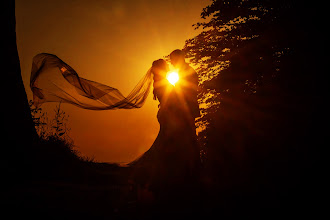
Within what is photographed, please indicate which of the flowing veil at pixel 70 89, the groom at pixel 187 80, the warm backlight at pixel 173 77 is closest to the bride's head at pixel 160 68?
the warm backlight at pixel 173 77

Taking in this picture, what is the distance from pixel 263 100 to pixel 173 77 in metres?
5.54

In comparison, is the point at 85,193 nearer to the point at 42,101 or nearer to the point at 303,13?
the point at 42,101

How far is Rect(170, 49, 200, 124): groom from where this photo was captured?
4.83 metres

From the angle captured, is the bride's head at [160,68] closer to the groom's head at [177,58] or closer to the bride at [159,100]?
the bride at [159,100]

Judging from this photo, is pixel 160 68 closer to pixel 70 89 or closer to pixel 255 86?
pixel 70 89

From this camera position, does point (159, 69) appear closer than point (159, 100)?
No

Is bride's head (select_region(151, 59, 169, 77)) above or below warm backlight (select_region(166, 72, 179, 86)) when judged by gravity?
above

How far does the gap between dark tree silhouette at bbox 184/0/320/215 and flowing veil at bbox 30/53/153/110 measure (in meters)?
4.22

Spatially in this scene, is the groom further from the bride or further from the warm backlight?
the warm backlight

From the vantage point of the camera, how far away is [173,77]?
5031 mm

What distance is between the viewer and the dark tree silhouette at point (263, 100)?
282 inches

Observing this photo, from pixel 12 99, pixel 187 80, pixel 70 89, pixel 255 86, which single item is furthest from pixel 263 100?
pixel 12 99

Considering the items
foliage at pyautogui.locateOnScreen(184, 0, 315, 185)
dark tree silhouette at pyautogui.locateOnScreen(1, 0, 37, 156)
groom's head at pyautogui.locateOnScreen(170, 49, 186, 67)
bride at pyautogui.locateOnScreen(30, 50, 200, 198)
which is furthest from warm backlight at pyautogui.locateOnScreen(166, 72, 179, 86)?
foliage at pyautogui.locateOnScreen(184, 0, 315, 185)

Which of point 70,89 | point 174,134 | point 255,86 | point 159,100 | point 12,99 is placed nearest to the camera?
point 12,99
